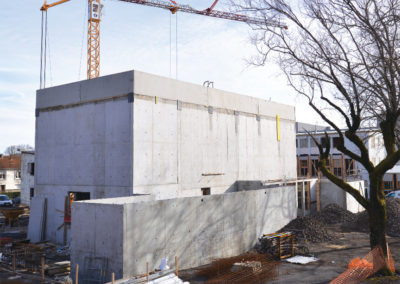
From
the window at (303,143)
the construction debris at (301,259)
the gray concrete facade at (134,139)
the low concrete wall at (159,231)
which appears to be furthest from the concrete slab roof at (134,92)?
the window at (303,143)

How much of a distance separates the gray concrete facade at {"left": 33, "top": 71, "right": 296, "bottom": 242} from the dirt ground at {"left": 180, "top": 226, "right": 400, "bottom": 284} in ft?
22.7

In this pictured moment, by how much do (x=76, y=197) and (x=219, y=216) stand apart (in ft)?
30.0

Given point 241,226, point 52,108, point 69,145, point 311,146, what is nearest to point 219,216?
point 241,226

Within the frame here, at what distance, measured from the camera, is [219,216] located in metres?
16.1

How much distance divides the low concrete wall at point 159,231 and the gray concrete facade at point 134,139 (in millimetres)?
3826

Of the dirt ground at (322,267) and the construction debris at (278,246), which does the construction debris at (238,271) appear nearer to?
the dirt ground at (322,267)

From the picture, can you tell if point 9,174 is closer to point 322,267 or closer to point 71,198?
point 71,198

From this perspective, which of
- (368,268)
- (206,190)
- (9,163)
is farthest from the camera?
(9,163)

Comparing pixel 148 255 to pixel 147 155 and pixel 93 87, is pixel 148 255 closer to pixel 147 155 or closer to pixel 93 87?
pixel 147 155

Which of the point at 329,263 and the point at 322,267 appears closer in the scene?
the point at 322,267

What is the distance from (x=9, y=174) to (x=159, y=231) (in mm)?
55047

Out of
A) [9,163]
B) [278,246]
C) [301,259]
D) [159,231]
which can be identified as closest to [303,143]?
[278,246]

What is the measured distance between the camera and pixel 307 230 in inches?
816

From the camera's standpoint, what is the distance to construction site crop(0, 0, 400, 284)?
41.9 feet
